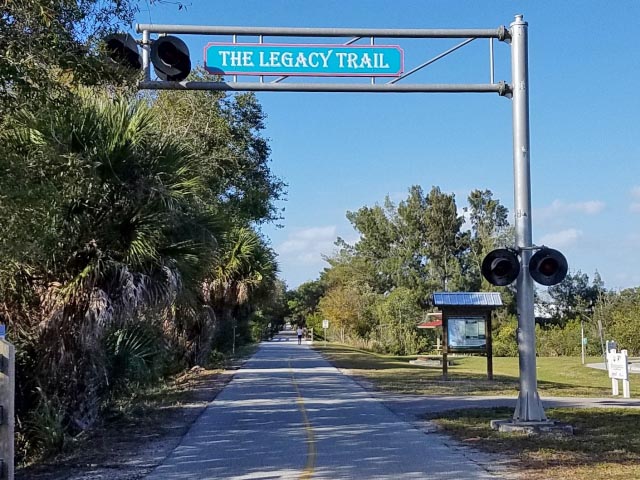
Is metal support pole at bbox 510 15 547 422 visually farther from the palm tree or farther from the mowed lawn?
the palm tree

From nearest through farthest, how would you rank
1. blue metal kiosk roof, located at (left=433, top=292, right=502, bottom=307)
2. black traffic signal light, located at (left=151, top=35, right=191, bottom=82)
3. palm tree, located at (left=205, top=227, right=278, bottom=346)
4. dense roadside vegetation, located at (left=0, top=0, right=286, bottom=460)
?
dense roadside vegetation, located at (left=0, top=0, right=286, bottom=460) < black traffic signal light, located at (left=151, top=35, right=191, bottom=82) < blue metal kiosk roof, located at (left=433, top=292, right=502, bottom=307) < palm tree, located at (left=205, top=227, right=278, bottom=346)

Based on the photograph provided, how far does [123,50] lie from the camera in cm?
1048

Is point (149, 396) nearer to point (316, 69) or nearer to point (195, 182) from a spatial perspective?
point (195, 182)

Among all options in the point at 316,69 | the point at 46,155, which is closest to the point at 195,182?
the point at 316,69

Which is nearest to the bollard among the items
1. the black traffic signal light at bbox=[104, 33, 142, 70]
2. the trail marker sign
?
the black traffic signal light at bbox=[104, 33, 142, 70]

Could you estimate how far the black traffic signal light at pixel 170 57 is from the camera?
39.3 ft

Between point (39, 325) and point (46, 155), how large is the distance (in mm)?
3495

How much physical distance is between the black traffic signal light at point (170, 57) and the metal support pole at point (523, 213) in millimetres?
5500

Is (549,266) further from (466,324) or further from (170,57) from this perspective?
(466,324)

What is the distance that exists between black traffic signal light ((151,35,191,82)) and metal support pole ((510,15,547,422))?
217 inches

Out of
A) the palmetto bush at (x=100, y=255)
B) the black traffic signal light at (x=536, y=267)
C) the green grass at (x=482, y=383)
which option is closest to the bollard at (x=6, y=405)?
the palmetto bush at (x=100, y=255)

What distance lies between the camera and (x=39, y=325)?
12.3 meters

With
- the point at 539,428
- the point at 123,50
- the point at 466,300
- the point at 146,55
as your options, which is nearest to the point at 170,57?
the point at 146,55

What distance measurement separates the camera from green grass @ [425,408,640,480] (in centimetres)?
992
